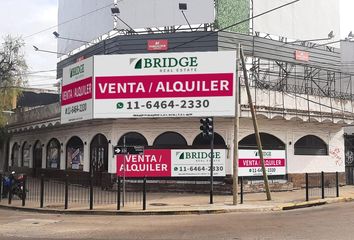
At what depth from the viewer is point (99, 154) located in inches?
1086

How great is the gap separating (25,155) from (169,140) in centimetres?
1909

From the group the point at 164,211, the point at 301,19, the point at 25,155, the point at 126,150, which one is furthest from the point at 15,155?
the point at 164,211

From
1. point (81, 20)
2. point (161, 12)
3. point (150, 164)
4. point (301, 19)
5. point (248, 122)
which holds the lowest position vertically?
point (150, 164)

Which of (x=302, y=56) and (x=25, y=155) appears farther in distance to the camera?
(x=25, y=155)

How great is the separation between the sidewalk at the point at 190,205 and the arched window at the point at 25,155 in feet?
57.7

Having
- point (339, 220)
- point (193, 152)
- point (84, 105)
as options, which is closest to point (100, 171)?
point (84, 105)

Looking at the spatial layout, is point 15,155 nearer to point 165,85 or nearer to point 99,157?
point 99,157

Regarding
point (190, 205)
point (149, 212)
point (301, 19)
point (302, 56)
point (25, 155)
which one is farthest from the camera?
point (25, 155)

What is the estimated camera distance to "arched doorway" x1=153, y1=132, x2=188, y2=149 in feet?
82.1

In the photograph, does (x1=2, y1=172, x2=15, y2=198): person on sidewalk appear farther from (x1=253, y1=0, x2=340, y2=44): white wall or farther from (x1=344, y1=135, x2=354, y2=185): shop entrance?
(x1=344, y1=135, x2=354, y2=185): shop entrance

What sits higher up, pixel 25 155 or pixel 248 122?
pixel 248 122

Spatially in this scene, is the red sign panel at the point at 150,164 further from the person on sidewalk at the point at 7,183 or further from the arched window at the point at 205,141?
the person on sidewalk at the point at 7,183

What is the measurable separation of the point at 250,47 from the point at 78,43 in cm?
1350

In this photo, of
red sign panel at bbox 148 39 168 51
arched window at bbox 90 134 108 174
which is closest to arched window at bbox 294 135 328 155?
red sign panel at bbox 148 39 168 51
